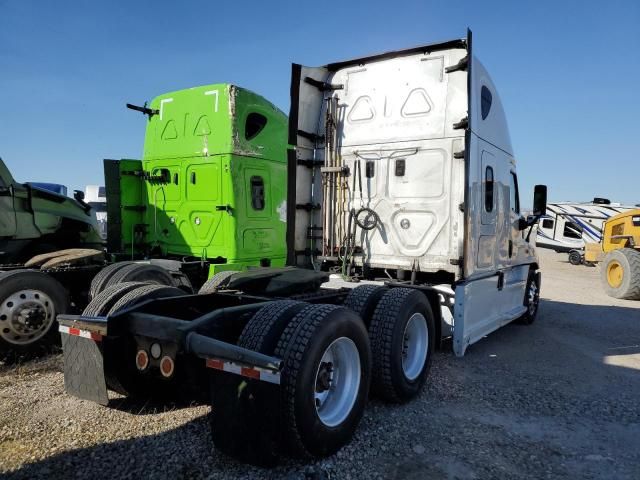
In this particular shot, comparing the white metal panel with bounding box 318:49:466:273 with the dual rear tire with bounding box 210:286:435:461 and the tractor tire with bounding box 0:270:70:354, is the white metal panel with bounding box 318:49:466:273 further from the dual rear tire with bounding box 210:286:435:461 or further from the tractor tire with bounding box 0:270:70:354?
the tractor tire with bounding box 0:270:70:354

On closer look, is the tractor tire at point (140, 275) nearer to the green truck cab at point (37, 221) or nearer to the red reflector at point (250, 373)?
the green truck cab at point (37, 221)

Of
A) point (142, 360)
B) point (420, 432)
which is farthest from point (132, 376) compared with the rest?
point (420, 432)

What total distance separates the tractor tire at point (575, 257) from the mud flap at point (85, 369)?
72.6ft

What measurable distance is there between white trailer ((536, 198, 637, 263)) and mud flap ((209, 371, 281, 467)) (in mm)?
19787

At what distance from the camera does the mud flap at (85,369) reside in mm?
3221

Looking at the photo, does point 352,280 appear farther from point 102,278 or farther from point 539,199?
point 539,199

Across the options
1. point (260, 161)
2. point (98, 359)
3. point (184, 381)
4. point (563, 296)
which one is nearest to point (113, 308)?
point (98, 359)

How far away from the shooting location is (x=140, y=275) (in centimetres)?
559

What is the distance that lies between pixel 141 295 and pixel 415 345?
8.40 feet

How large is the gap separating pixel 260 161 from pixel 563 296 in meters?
8.79

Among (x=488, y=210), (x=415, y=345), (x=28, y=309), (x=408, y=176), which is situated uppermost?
(x=408, y=176)


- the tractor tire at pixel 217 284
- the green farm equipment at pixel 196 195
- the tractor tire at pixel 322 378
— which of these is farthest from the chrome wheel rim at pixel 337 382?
the green farm equipment at pixel 196 195

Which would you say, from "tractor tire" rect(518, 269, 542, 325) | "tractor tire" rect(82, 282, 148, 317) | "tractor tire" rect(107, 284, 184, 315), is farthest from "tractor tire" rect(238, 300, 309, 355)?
"tractor tire" rect(518, 269, 542, 325)

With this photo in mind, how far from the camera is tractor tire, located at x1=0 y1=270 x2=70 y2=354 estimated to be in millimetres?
4875
